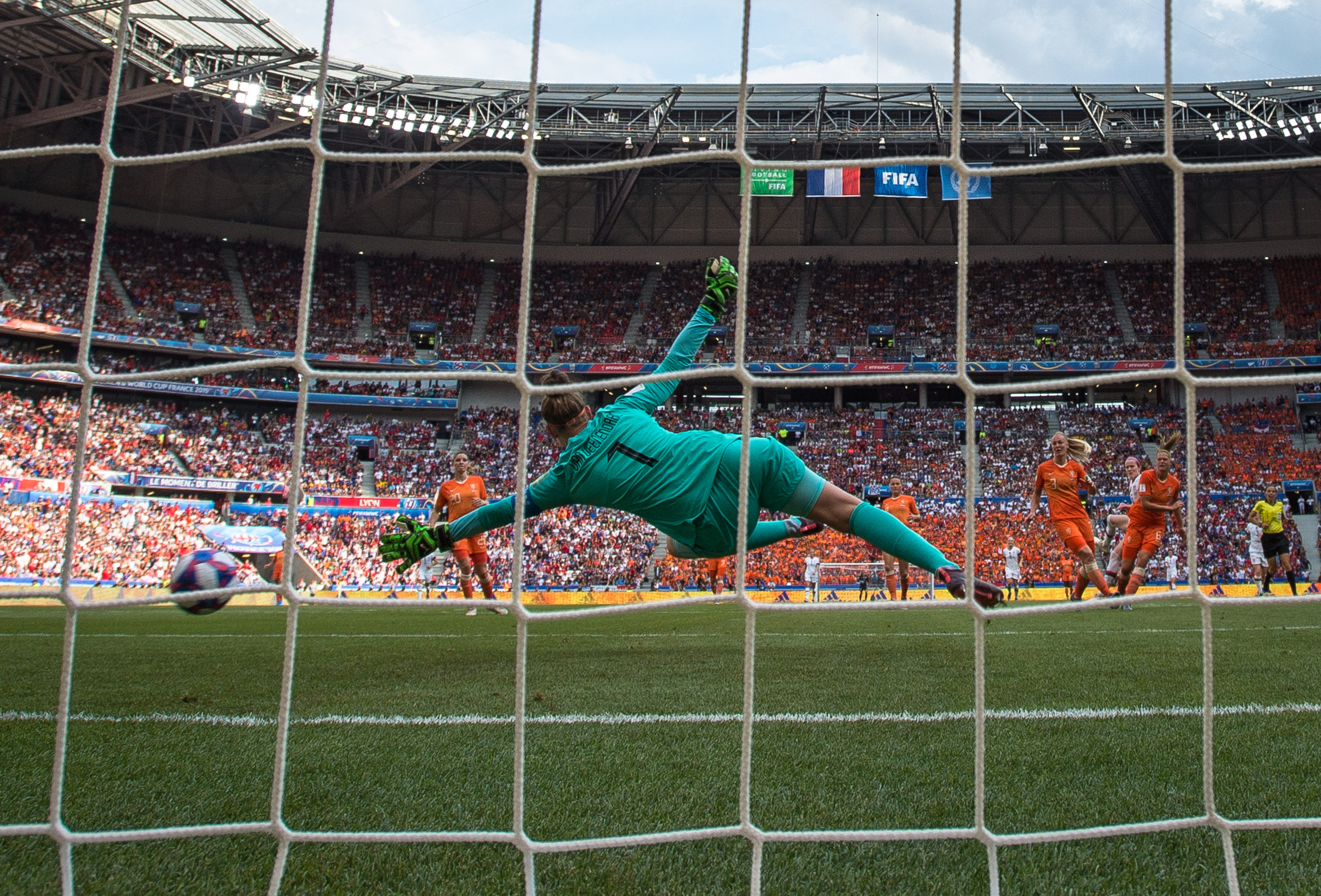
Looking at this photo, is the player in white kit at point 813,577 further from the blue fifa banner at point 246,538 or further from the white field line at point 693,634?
the blue fifa banner at point 246,538

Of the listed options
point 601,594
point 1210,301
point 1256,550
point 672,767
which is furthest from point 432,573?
point 1210,301

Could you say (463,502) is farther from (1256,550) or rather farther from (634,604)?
(1256,550)

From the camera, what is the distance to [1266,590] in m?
11.1

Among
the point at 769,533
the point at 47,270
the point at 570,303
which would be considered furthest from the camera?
the point at 570,303

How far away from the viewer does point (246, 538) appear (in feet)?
54.5

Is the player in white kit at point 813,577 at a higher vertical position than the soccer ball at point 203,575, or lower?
lower

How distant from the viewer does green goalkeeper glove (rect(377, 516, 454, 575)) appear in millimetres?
3811

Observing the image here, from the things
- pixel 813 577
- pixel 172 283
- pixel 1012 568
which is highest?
pixel 172 283

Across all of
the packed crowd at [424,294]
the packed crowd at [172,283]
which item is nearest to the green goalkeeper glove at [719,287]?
the packed crowd at [424,294]

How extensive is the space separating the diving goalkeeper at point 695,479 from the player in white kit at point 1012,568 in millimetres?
13063

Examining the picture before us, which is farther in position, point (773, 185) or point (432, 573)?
point (773, 185)

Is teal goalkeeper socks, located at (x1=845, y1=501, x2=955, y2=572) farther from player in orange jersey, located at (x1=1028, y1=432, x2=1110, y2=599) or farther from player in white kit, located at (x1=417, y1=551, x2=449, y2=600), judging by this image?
player in white kit, located at (x1=417, y1=551, x2=449, y2=600)

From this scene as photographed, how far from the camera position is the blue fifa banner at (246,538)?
626 inches

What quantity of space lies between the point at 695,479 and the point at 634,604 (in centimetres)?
106
